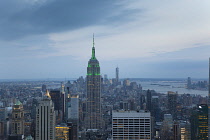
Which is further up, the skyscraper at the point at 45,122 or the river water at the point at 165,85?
the river water at the point at 165,85

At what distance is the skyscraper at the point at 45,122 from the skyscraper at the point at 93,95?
1731cm

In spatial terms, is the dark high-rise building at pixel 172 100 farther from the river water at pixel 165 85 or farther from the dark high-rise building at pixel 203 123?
the dark high-rise building at pixel 203 123

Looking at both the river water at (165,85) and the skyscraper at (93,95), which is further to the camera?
the skyscraper at (93,95)

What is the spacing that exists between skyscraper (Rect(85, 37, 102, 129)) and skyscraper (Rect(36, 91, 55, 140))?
17.3 m

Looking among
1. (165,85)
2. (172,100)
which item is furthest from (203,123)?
(172,100)

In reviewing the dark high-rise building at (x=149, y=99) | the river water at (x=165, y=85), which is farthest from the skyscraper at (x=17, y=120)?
the river water at (x=165, y=85)

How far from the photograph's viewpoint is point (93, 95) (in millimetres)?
42844

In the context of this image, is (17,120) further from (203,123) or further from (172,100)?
(172,100)

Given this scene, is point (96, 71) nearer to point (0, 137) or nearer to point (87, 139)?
point (87, 139)

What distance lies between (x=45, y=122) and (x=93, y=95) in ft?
75.6

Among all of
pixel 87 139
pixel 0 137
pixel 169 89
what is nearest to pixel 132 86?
pixel 169 89

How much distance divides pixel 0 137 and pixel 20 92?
11.0 feet

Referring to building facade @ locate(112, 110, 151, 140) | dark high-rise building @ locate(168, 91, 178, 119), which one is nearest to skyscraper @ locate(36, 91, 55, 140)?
building facade @ locate(112, 110, 151, 140)

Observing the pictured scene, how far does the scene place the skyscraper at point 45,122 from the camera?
1981 centimetres
